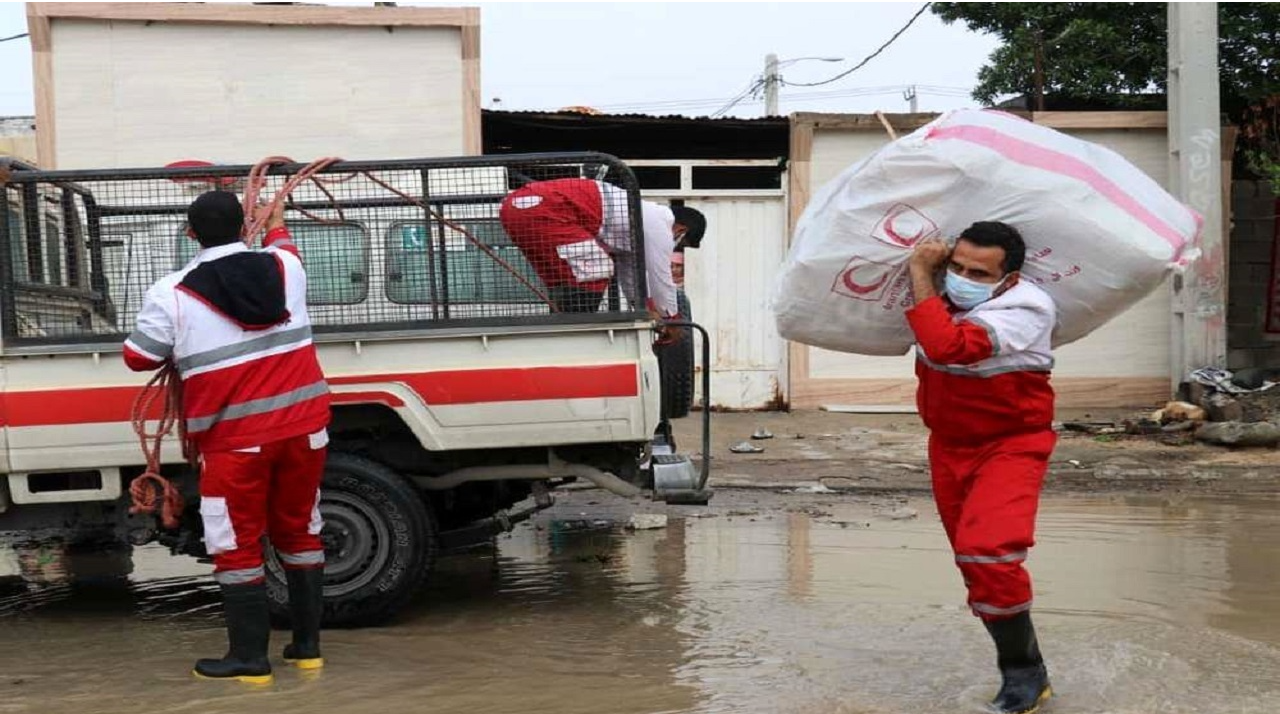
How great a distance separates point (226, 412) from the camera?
4.44 m

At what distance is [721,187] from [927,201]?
342 inches

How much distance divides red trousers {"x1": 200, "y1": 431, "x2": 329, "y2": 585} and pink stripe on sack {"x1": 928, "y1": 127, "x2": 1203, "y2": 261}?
7.94 ft

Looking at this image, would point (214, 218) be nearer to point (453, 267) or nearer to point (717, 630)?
point (453, 267)

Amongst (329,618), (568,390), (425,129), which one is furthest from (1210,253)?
(329,618)

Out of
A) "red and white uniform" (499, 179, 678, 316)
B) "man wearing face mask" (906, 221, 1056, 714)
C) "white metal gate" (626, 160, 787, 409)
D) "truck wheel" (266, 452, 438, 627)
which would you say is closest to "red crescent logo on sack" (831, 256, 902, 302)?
"man wearing face mask" (906, 221, 1056, 714)

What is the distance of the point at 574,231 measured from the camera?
532 centimetres

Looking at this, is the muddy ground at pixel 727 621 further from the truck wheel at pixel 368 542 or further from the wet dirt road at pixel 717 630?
the truck wheel at pixel 368 542

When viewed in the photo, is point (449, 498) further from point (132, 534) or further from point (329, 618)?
point (132, 534)

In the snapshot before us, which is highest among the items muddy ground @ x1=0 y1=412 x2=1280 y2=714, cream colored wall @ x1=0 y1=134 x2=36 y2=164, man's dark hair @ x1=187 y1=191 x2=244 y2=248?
cream colored wall @ x1=0 y1=134 x2=36 y2=164

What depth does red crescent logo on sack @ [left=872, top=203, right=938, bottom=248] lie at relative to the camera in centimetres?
418

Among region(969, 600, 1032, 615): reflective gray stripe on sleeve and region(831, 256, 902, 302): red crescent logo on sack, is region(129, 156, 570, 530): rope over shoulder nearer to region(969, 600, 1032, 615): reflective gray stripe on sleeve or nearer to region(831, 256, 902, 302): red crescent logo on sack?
region(831, 256, 902, 302): red crescent logo on sack

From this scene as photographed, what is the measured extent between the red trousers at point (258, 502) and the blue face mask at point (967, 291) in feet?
7.31

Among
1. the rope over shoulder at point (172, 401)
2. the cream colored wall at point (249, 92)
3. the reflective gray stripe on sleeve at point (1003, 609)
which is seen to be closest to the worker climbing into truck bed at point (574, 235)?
the rope over shoulder at point (172, 401)

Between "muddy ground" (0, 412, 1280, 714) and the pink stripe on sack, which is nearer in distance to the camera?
the pink stripe on sack
